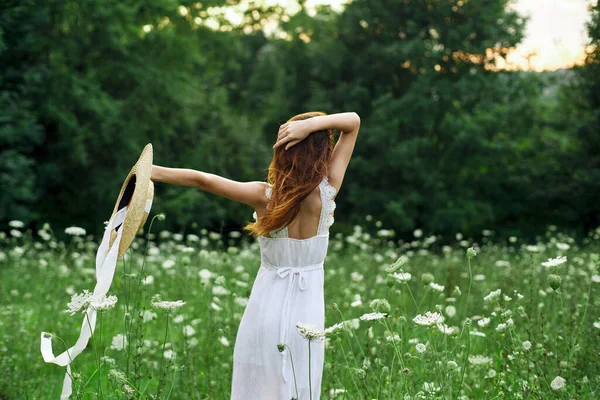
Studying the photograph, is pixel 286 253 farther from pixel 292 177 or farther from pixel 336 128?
pixel 336 128

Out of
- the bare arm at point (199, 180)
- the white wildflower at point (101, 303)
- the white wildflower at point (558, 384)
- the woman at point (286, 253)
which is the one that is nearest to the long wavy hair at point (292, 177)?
the woman at point (286, 253)

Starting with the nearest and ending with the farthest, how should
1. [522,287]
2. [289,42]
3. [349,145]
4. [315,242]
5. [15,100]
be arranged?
[315,242] → [349,145] → [522,287] → [15,100] → [289,42]

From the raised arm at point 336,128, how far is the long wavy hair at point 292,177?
0.05 meters

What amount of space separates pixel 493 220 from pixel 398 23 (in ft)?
24.6

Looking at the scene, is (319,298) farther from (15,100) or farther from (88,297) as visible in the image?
(15,100)

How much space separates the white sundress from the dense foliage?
15848mm

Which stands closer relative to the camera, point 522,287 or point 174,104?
point 522,287

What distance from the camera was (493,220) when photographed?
72.9 ft

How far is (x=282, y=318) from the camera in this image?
3199mm

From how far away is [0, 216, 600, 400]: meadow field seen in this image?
3184 mm

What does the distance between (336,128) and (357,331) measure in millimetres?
2615

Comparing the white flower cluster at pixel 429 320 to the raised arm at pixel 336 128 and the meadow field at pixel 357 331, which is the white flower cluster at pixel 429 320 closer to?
the meadow field at pixel 357 331

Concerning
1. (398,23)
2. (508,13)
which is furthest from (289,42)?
(508,13)

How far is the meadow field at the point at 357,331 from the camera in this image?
3184 millimetres
